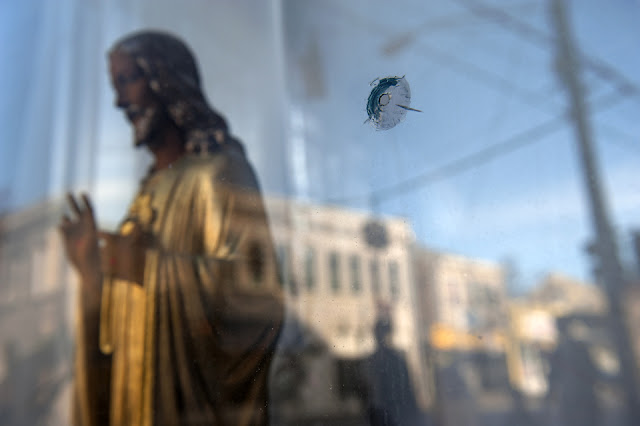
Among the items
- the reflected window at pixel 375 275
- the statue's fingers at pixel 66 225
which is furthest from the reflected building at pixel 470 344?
the statue's fingers at pixel 66 225

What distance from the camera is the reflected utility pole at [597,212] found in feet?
3.26

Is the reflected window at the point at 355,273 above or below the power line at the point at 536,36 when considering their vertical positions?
below

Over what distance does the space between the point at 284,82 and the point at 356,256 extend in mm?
877

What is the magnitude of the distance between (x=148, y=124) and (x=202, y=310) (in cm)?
82

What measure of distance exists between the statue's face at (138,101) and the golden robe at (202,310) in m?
0.29

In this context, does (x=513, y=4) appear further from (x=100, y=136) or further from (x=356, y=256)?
(x=100, y=136)

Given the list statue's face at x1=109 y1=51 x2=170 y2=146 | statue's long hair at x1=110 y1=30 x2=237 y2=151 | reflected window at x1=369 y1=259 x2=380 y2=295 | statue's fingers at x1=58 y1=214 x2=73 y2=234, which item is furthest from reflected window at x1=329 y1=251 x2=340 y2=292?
statue's fingers at x1=58 y1=214 x2=73 y2=234

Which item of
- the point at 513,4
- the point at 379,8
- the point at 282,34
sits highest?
the point at 282,34

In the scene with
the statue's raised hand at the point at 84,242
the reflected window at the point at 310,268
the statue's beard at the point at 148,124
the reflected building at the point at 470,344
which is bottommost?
the reflected building at the point at 470,344

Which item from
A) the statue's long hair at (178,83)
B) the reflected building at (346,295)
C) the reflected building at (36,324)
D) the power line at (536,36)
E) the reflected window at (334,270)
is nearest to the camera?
the power line at (536,36)

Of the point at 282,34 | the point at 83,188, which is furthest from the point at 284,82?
the point at 83,188

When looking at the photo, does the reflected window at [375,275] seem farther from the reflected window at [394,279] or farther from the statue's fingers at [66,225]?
the statue's fingers at [66,225]

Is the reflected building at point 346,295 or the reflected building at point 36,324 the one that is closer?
the reflected building at point 346,295

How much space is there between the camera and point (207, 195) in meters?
1.78
